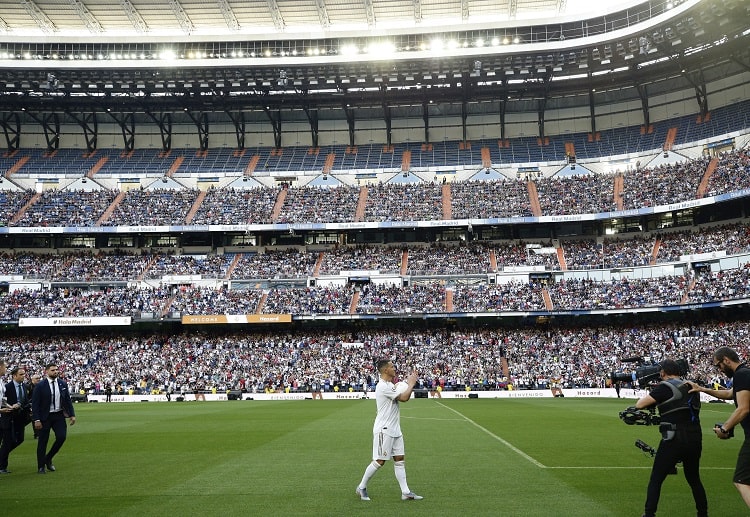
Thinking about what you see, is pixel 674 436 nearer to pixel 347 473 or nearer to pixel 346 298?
pixel 347 473

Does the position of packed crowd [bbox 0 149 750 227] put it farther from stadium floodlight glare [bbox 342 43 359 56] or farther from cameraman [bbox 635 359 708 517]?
cameraman [bbox 635 359 708 517]

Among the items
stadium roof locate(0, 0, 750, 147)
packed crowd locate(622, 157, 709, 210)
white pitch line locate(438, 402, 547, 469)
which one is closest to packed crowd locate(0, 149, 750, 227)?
packed crowd locate(622, 157, 709, 210)

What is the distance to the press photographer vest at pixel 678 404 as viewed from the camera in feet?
27.3

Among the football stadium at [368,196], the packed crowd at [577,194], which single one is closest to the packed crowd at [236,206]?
the football stadium at [368,196]

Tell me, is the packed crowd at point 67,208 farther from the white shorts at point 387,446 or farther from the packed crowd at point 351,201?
the white shorts at point 387,446

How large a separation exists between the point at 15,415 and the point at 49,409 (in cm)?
131

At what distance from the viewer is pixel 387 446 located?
31.9ft

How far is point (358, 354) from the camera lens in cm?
5306

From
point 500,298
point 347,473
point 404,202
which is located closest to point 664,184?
point 500,298

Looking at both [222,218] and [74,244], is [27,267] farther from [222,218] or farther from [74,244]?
[222,218]

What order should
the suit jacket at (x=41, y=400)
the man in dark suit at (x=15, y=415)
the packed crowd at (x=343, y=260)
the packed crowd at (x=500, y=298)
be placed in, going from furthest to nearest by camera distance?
1. the packed crowd at (x=343, y=260)
2. the packed crowd at (x=500, y=298)
3. the man in dark suit at (x=15, y=415)
4. the suit jacket at (x=41, y=400)

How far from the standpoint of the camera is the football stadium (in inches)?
2018

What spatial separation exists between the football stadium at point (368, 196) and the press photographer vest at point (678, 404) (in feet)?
108

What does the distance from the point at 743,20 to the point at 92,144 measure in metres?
70.1
